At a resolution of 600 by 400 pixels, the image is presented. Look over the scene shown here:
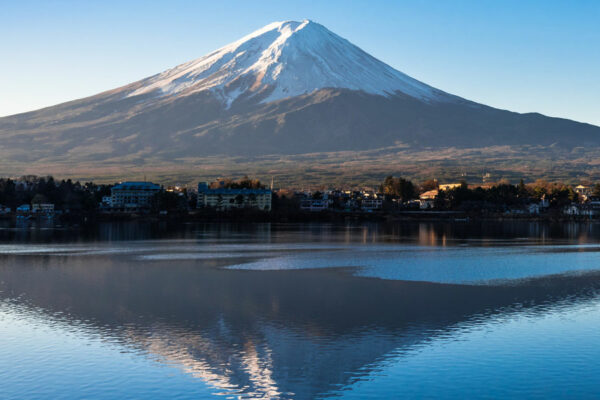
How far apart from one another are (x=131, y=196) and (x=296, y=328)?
8298cm

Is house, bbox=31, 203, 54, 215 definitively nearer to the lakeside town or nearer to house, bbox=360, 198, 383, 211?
the lakeside town

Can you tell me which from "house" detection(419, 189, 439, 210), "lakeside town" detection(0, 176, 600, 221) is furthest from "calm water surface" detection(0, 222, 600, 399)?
"house" detection(419, 189, 439, 210)

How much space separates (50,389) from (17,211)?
75.5 meters

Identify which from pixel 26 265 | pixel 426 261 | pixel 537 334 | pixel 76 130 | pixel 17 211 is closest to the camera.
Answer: pixel 537 334

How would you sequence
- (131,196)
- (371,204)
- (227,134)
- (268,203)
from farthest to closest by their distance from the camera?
(227,134)
(371,204)
(131,196)
(268,203)

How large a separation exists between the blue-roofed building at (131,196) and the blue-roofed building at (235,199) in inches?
315

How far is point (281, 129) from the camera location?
624 feet

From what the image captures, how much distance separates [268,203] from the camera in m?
85.5

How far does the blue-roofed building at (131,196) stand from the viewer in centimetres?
9007

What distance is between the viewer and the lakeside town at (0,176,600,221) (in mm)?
80438

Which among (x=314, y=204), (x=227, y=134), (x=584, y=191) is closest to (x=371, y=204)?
(x=314, y=204)

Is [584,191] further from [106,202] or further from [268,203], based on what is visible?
[106,202]

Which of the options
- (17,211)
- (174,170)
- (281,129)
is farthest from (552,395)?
(281,129)

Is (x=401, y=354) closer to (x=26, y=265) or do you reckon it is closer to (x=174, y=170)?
(x=26, y=265)
